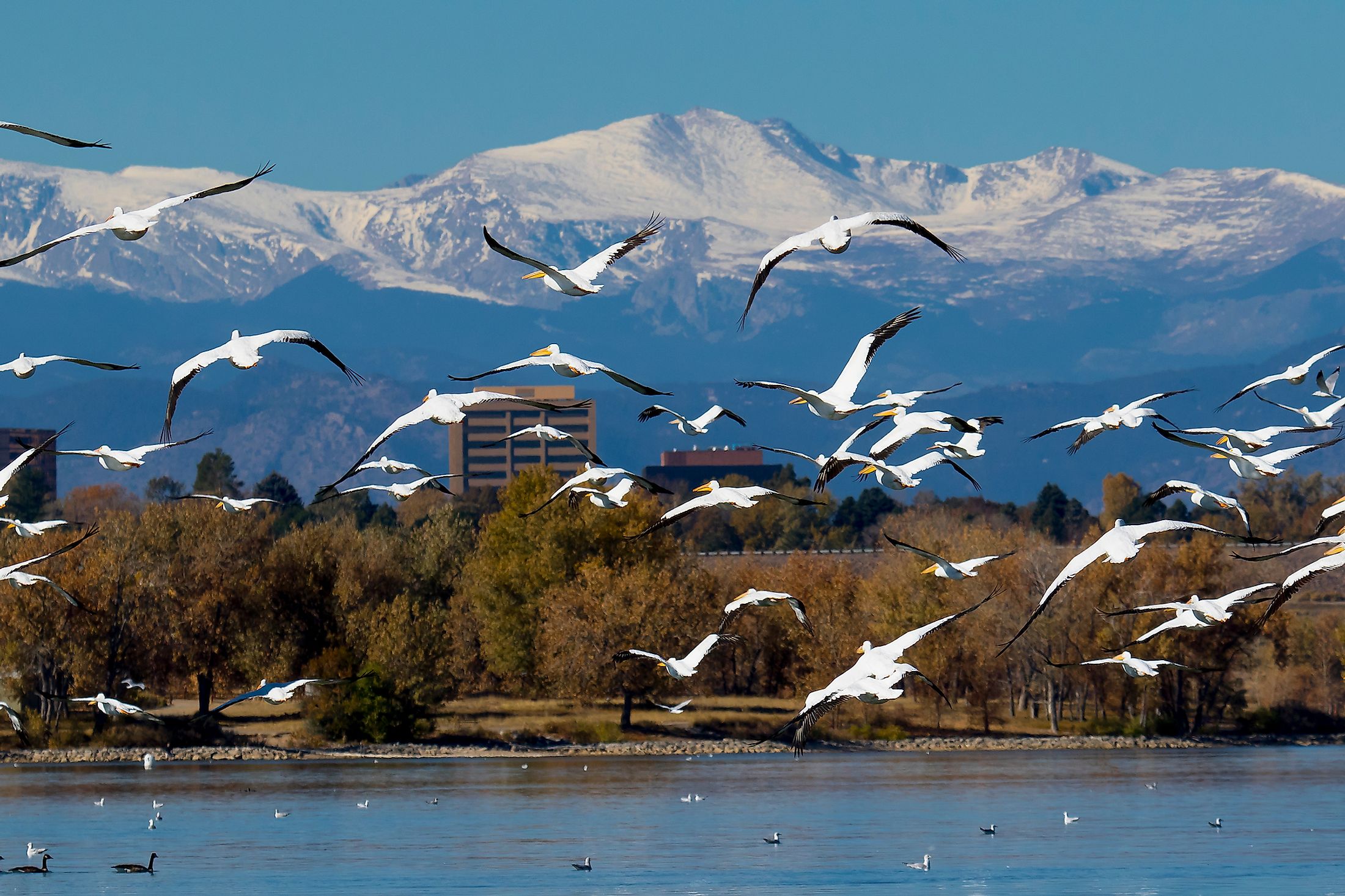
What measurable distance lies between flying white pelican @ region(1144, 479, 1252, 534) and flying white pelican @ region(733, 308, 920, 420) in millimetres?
5261

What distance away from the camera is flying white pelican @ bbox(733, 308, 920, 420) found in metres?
32.3

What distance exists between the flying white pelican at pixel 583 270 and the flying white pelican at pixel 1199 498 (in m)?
9.54

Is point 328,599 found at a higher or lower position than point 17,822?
higher

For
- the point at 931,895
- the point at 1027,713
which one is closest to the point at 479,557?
the point at 1027,713

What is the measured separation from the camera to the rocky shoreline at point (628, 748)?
93.2m

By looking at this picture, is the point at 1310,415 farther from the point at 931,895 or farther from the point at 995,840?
the point at 995,840

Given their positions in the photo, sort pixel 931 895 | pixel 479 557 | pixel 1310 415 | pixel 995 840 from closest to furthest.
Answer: pixel 1310 415 → pixel 931 895 → pixel 995 840 → pixel 479 557

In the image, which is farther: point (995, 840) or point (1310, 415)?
point (995, 840)

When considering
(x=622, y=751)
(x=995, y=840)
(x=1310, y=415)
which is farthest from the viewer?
(x=622, y=751)

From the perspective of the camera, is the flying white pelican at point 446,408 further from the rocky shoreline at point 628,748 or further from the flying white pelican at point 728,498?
the rocky shoreline at point 628,748

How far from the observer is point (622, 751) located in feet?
320

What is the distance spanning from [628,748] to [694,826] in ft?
118

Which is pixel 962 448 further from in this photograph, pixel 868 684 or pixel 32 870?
pixel 32 870

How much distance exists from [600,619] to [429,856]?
47.4 m
